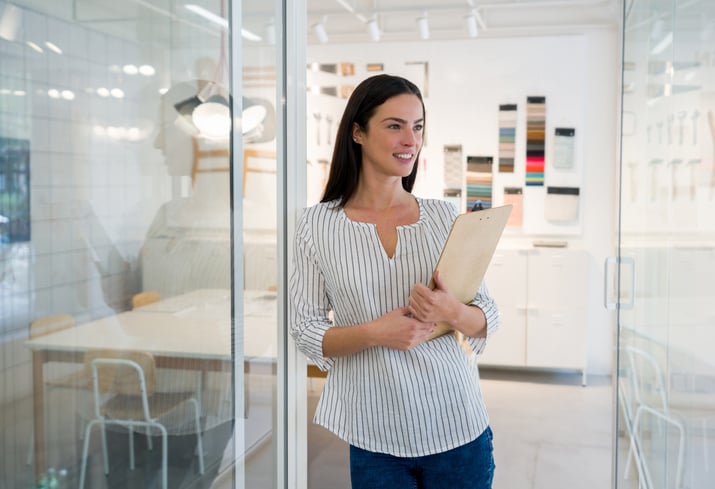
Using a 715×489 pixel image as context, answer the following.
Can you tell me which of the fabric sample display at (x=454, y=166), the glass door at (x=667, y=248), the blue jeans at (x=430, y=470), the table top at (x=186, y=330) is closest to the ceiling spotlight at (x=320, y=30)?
the fabric sample display at (x=454, y=166)

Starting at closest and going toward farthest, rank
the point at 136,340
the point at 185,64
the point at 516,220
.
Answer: the point at 136,340, the point at 185,64, the point at 516,220

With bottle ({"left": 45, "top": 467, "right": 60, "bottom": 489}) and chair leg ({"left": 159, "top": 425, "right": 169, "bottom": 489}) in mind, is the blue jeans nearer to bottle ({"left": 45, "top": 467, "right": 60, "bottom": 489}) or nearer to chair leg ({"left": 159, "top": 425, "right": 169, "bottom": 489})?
chair leg ({"left": 159, "top": 425, "right": 169, "bottom": 489})

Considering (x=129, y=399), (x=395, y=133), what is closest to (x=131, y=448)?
(x=129, y=399)

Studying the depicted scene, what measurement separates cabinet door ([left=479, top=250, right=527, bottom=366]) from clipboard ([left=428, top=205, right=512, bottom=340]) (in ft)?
13.9

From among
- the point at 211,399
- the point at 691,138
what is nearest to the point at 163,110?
the point at 211,399

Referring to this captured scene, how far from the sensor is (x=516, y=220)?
20.8 ft

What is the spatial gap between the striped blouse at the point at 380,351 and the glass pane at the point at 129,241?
0.22 metres

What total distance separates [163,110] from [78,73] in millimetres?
270

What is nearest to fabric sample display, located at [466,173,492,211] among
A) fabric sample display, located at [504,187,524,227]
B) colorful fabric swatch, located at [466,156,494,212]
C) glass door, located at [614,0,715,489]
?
colorful fabric swatch, located at [466,156,494,212]

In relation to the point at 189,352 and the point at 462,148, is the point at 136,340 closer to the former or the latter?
the point at 189,352

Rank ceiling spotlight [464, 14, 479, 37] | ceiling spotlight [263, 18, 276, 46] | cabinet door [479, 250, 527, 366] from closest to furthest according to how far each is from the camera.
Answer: ceiling spotlight [263, 18, 276, 46], ceiling spotlight [464, 14, 479, 37], cabinet door [479, 250, 527, 366]

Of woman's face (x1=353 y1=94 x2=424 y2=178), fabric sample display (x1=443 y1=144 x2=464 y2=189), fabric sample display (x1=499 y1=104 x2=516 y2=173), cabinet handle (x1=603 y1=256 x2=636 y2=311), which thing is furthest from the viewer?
fabric sample display (x1=443 y1=144 x2=464 y2=189)

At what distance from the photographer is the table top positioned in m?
1.16

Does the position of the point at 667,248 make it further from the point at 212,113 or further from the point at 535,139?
the point at 535,139
